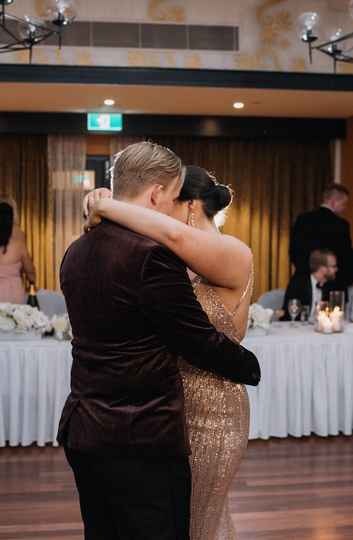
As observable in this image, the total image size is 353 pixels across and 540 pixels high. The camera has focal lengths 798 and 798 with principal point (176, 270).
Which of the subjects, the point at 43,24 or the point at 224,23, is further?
the point at 224,23

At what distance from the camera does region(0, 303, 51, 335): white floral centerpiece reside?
495 centimetres

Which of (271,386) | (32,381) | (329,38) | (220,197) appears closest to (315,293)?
(271,386)

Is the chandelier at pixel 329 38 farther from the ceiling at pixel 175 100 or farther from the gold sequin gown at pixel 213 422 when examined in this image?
the gold sequin gown at pixel 213 422

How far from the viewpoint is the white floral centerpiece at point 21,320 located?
4.95m

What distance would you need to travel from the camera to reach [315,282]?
5773 mm

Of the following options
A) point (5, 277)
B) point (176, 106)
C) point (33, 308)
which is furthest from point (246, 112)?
point (33, 308)

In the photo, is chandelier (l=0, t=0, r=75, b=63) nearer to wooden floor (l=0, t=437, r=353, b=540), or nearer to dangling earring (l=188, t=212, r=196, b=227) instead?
wooden floor (l=0, t=437, r=353, b=540)

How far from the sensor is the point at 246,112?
8898 mm

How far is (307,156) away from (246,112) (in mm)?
1412

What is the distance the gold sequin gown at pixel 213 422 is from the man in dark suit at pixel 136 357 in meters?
0.28

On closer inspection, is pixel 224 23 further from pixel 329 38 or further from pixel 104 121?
pixel 329 38

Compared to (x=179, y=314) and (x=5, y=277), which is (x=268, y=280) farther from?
(x=179, y=314)

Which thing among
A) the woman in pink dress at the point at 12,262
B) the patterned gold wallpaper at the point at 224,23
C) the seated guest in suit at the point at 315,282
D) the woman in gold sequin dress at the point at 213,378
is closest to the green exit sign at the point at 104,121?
the patterned gold wallpaper at the point at 224,23

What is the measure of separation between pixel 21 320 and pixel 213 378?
292cm
